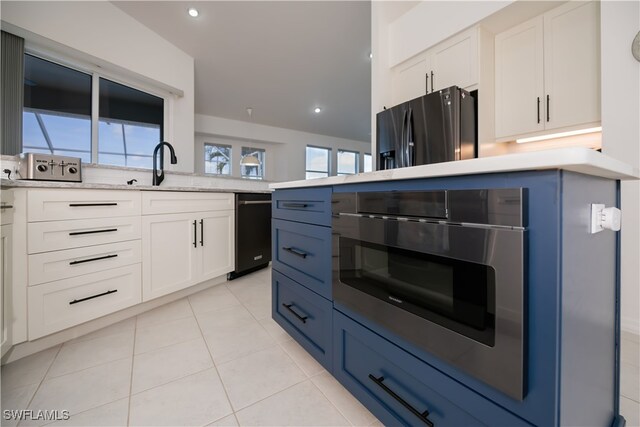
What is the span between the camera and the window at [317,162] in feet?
23.2

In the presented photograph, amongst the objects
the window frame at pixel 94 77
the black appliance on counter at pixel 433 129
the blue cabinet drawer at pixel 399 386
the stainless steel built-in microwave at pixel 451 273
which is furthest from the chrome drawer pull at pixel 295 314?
the window frame at pixel 94 77

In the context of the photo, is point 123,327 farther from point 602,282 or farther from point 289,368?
point 602,282

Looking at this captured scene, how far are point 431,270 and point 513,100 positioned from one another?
230cm

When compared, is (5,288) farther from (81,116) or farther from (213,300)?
(81,116)

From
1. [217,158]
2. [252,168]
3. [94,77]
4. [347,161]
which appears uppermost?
[347,161]

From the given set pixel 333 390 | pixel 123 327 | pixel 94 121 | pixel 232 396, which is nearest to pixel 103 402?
pixel 232 396

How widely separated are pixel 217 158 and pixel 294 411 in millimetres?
5786

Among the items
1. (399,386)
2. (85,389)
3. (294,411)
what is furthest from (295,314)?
(85,389)

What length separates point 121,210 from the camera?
1761mm

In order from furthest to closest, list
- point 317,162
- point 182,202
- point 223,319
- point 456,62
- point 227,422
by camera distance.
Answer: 1. point 317,162
2. point 456,62
3. point 182,202
4. point 223,319
5. point 227,422

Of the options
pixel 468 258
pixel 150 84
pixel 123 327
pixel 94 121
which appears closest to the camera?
pixel 468 258

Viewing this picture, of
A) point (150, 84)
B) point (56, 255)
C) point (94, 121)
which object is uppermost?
point (150, 84)

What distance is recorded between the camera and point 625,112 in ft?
5.46

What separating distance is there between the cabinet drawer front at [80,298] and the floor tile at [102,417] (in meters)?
0.67
